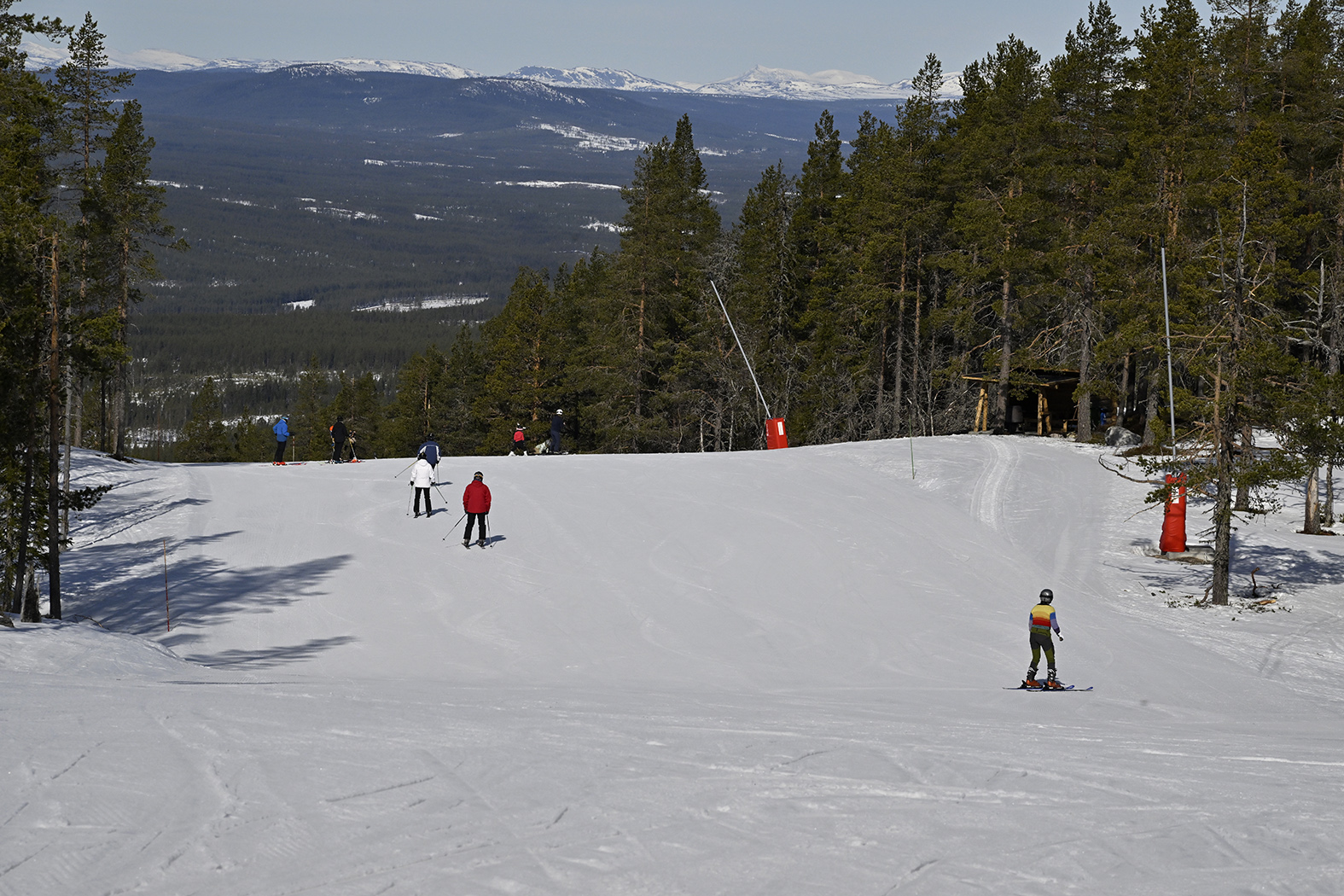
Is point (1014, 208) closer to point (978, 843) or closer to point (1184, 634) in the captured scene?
point (1184, 634)

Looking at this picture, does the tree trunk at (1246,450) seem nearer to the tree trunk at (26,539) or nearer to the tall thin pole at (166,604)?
the tall thin pole at (166,604)

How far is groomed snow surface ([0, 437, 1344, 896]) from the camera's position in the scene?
5.84 meters

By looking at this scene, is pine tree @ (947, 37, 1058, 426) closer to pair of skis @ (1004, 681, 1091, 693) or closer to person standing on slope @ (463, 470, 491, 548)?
person standing on slope @ (463, 470, 491, 548)

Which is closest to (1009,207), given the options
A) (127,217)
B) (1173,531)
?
(1173,531)

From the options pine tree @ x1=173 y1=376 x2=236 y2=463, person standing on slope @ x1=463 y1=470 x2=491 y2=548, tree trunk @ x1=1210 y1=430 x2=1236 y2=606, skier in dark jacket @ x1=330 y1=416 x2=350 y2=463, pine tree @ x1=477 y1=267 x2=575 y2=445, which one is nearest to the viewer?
tree trunk @ x1=1210 y1=430 x2=1236 y2=606

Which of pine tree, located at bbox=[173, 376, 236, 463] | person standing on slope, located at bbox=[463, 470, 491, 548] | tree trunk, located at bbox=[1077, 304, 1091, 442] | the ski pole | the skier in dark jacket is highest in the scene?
tree trunk, located at bbox=[1077, 304, 1091, 442]

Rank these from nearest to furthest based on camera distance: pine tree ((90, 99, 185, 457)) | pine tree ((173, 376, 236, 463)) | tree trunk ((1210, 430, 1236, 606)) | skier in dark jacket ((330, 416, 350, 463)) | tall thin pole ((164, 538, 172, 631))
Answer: tall thin pole ((164, 538, 172, 631)), tree trunk ((1210, 430, 1236, 606)), skier in dark jacket ((330, 416, 350, 463)), pine tree ((90, 99, 185, 457)), pine tree ((173, 376, 236, 463))

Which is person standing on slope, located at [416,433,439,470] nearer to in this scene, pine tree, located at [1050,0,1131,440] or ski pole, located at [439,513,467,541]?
ski pole, located at [439,513,467,541]

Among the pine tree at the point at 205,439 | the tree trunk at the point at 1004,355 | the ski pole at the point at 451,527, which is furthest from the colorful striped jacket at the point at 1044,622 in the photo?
the pine tree at the point at 205,439

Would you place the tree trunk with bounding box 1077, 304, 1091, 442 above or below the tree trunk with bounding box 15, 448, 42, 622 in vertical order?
above

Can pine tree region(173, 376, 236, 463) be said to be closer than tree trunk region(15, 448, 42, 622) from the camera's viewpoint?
No

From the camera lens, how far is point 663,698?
11180 millimetres

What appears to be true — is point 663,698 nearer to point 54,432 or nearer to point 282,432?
point 54,432

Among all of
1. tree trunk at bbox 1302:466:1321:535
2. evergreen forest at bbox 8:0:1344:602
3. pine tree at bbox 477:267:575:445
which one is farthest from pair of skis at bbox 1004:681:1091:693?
pine tree at bbox 477:267:575:445
